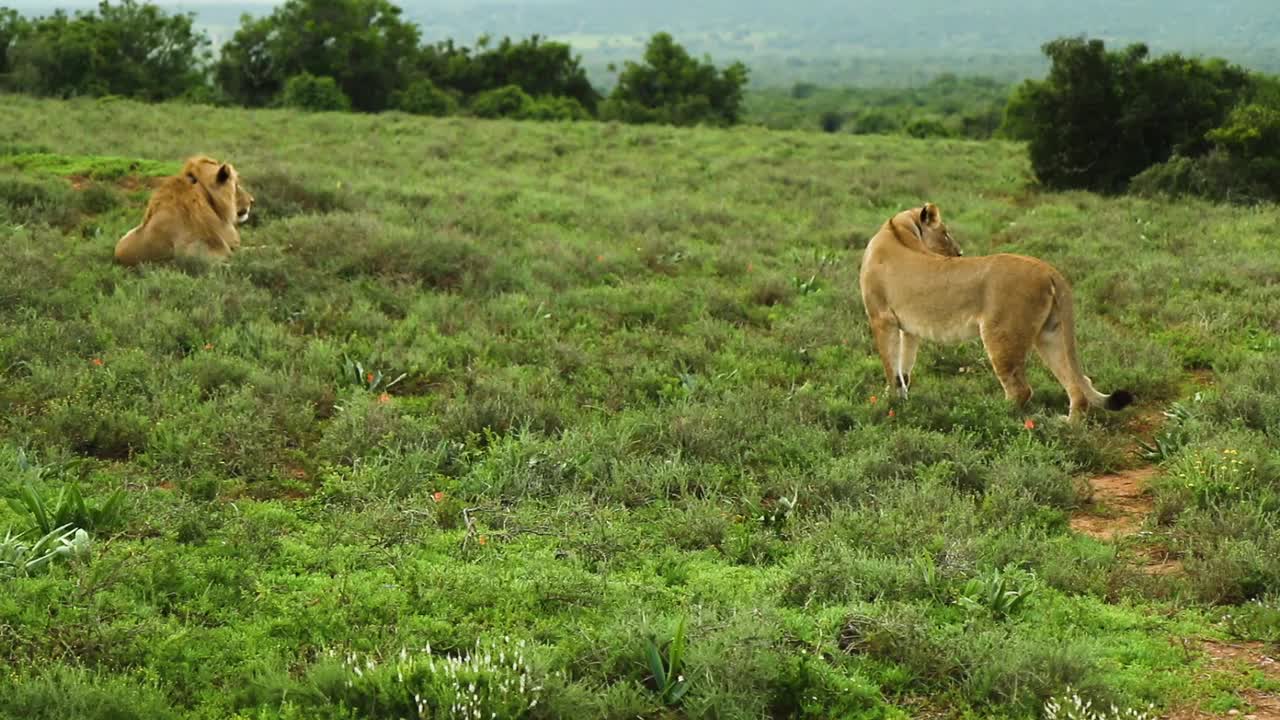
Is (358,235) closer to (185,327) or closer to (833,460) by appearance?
(185,327)

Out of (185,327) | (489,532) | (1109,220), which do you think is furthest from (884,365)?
(1109,220)

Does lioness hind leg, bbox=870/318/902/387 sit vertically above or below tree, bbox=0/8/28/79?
below

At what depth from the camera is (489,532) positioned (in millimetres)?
6109

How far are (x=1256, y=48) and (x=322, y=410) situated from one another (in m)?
22.0

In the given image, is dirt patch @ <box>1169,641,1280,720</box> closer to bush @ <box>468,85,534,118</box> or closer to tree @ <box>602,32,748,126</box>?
bush @ <box>468,85,534,118</box>

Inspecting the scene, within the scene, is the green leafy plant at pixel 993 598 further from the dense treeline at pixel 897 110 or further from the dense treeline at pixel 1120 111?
the dense treeline at pixel 897 110

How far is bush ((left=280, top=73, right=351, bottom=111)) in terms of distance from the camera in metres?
35.3

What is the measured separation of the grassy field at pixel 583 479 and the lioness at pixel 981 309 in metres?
0.40

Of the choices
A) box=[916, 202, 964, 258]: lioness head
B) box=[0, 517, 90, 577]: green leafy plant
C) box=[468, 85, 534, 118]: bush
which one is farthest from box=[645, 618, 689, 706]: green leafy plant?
box=[468, 85, 534, 118]: bush

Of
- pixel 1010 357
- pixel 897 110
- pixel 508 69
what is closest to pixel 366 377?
pixel 1010 357

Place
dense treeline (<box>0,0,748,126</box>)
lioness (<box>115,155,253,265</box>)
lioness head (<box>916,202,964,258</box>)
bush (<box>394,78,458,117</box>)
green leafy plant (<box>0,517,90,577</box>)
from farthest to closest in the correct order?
bush (<box>394,78,458,117</box>) < dense treeline (<box>0,0,748,126</box>) < lioness (<box>115,155,253,265</box>) < lioness head (<box>916,202,964,258</box>) < green leafy plant (<box>0,517,90,577</box>)

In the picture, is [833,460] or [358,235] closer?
[833,460]

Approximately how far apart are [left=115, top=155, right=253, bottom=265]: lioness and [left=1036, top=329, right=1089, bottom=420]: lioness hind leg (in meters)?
7.80

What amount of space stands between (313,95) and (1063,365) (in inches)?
1241
